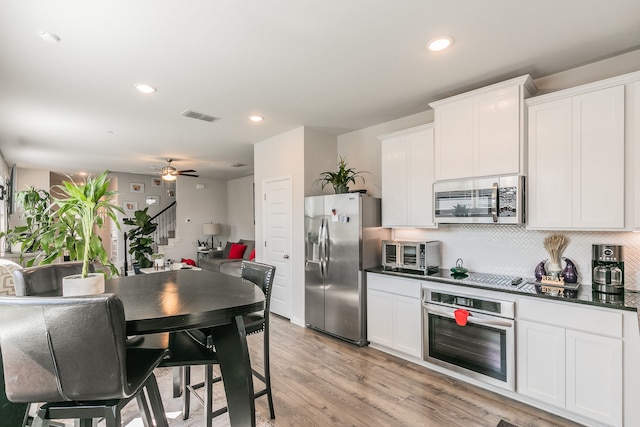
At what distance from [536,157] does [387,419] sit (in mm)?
2351

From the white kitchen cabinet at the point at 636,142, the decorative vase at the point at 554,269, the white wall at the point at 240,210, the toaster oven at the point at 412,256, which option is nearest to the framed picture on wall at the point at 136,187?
the white wall at the point at 240,210

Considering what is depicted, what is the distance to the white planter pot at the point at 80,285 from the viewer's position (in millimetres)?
1442

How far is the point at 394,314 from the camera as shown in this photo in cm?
329

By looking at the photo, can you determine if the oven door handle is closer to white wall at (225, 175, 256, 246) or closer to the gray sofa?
the gray sofa

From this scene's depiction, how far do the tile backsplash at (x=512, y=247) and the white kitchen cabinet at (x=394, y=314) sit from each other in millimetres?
650

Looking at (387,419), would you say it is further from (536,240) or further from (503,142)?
(503,142)

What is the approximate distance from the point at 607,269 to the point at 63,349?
3290 mm

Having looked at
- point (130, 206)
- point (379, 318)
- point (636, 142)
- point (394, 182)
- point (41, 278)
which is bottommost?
point (379, 318)

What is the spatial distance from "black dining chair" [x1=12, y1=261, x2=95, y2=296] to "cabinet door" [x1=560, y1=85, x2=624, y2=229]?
362cm

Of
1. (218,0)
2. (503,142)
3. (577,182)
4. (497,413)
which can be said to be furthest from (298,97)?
(497,413)

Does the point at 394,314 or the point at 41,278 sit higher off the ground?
the point at 41,278

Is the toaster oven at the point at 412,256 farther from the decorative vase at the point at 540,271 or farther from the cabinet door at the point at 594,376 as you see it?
the cabinet door at the point at 594,376

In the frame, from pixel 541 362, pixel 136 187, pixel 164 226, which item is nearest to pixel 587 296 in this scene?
pixel 541 362

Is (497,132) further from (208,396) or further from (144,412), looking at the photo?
(144,412)
